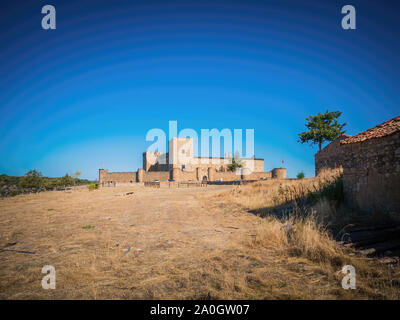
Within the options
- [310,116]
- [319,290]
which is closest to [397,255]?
[319,290]

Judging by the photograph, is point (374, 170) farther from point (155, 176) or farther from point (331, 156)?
point (155, 176)

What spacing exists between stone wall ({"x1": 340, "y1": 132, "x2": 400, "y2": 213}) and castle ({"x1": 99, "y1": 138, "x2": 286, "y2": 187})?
131 ft

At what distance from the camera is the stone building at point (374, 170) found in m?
4.68

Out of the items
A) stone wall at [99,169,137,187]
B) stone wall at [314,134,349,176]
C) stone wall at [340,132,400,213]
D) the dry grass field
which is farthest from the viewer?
stone wall at [99,169,137,187]

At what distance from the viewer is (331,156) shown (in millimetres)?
19391

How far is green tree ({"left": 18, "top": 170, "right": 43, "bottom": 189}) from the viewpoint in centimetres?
3468

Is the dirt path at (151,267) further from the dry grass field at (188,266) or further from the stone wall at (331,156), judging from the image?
the stone wall at (331,156)

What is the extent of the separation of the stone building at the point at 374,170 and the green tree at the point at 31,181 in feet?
147

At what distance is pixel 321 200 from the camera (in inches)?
272

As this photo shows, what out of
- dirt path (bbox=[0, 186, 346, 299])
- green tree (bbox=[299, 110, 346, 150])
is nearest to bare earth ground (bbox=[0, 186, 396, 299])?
dirt path (bbox=[0, 186, 346, 299])

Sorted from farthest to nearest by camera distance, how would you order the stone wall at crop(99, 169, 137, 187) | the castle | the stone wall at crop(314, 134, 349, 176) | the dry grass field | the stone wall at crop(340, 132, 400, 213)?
the castle, the stone wall at crop(99, 169, 137, 187), the stone wall at crop(314, 134, 349, 176), the stone wall at crop(340, 132, 400, 213), the dry grass field

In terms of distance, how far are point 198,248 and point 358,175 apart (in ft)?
17.6

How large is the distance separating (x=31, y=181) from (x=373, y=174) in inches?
1810

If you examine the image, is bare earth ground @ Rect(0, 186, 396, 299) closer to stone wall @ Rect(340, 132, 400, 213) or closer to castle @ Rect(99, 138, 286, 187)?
stone wall @ Rect(340, 132, 400, 213)
